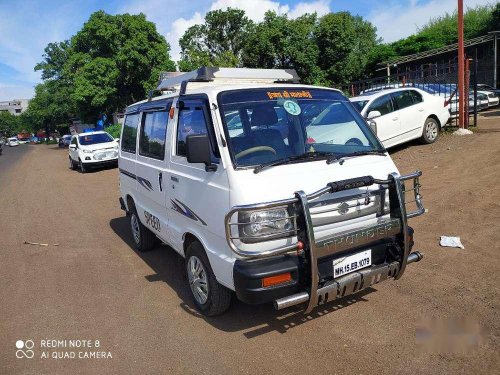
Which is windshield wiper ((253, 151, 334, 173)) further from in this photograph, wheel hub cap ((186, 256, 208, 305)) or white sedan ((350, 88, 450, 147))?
white sedan ((350, 88, 450, 147))

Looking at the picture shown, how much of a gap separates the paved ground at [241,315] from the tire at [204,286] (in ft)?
0.48

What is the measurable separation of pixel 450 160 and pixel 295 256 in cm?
737

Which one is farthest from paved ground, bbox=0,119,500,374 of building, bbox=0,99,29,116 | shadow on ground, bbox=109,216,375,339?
building, bbox=0,99,29,116

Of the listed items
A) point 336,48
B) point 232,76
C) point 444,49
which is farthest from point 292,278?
point 336,48

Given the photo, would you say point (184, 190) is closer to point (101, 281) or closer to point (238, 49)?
point (101, 281)

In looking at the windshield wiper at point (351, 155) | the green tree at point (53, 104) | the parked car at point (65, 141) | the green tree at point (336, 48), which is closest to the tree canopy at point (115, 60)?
the green tree at point (336, 48)

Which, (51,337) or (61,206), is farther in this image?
Result: (61,206)

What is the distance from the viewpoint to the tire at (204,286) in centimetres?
368

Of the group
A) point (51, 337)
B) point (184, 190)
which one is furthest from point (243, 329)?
point (51, 337)

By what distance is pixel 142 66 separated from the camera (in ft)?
91.9

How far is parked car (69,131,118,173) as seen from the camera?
52.3ft

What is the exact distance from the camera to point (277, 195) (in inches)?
126

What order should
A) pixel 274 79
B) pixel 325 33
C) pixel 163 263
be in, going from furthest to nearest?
1. pixel 325 33
2. pixel 163 263
3. pixel 274 79

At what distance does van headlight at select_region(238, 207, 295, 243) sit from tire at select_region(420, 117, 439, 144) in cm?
882
